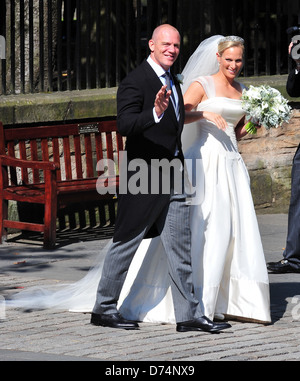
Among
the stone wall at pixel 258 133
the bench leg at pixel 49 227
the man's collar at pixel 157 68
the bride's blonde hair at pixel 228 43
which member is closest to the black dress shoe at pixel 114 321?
the man's collar at pixel 157 68

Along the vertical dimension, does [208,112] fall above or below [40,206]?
above

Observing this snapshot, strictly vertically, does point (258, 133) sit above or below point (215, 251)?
above

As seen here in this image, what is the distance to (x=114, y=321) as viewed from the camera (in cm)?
685

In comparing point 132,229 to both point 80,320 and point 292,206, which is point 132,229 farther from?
point 292,206

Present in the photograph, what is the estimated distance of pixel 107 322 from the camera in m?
6.86

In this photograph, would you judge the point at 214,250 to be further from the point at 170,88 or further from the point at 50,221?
the point at 50,221

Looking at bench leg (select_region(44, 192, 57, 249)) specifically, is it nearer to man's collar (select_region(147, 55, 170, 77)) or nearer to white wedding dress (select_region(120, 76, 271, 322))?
white wedding dress (select_region(120, 76, 271, 322))

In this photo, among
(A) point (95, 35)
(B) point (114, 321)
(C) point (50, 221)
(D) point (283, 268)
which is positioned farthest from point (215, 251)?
(A) point (95, 35)

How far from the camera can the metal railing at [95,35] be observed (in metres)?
11.2

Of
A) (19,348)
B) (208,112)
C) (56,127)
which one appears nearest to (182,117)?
(208,112)

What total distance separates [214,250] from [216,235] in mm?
109

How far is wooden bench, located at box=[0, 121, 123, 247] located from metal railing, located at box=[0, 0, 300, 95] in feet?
2.46
